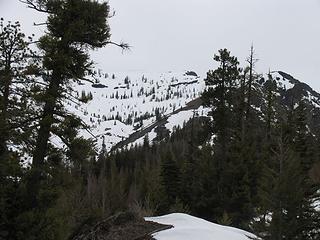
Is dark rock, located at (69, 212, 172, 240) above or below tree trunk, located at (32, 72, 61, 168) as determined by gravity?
below

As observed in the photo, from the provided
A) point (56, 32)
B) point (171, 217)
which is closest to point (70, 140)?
point (56, 32)

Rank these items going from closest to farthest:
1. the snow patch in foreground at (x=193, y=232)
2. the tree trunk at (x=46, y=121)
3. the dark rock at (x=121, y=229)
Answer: the dark rock at (x=121, y=229) < the snow patch in foreground at (x=193, y=232) < the tree trunk at (x=46, y=121)

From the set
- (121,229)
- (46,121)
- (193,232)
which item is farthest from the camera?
(46,121)

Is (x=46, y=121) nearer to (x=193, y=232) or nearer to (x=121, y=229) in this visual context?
(x=121, y=229)

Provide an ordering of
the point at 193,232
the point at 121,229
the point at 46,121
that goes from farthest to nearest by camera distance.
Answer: the point at 46,121, the point at 193,232, the point at 121,229

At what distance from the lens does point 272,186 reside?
15.5 metres

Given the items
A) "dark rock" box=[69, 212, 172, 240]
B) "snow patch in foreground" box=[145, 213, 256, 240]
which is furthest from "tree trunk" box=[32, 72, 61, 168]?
"snow patch in foreground" box=[145, 213, 256, 240]

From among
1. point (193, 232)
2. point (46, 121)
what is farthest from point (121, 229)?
point (46, 121)

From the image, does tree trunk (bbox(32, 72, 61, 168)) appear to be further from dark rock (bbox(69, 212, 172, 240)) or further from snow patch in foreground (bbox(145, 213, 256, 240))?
snow patch in foreground (bbox(145, 213, 256, 240))

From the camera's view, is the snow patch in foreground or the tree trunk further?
the tree trunk

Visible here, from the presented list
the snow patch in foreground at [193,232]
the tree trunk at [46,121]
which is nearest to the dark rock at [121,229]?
the snow patch in foreground at [193,232]

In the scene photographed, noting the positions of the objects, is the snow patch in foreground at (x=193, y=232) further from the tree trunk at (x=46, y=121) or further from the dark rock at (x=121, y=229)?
the tree trunk at (x=46, y=121)

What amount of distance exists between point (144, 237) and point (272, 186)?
4.53 m

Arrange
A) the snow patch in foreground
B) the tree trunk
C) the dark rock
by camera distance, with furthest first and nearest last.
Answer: the tree trunk < the snow patch in foreground < the dark rock
